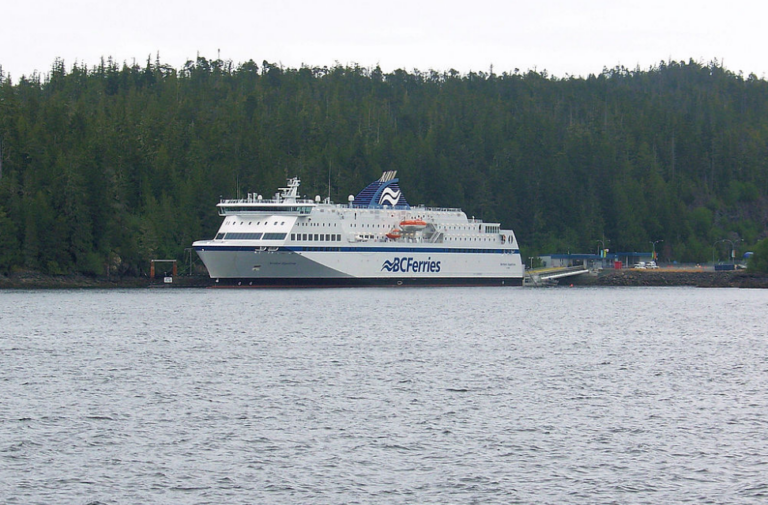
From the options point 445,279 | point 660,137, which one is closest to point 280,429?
point 445,279

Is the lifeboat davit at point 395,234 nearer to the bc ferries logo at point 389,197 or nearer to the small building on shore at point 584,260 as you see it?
the bc ferries logo at point 389,197

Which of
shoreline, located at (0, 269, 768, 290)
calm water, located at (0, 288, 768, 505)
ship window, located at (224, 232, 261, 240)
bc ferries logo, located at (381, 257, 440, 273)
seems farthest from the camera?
bc ferries logo, located at (381, 257, 440, 273)

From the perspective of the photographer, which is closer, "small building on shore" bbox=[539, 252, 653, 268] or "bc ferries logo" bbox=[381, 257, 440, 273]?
"bc ferries logo" bbox=[381, 257, 440, 273]

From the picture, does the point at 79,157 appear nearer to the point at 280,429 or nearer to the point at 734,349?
the point at 734,349

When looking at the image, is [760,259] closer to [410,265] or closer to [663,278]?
[663,278]

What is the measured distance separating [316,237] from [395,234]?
8.49m

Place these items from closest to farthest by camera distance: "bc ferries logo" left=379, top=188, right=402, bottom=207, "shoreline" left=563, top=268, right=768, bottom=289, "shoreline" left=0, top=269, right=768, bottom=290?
"shoreline" left=0, top=269, right=768, bottom=290
"bc ferries logo" left=379, top=188, right=402, bottom=207
"shoreline" left=563, top=268, right=768, bottom=289

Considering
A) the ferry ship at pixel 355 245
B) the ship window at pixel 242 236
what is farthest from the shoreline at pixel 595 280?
the ferry ship at pixel 355 245

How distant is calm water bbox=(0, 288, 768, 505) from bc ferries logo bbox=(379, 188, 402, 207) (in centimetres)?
3568

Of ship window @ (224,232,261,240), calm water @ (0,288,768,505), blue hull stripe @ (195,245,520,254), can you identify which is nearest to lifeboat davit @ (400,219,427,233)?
blue hull stripe @ (195,245,520,254)

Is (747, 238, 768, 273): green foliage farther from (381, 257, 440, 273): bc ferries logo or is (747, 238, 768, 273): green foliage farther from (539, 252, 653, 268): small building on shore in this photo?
(381, 257, 440, 273): bc ferries logo

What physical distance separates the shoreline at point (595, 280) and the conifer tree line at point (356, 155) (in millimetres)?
909

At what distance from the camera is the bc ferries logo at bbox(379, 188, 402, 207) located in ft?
265

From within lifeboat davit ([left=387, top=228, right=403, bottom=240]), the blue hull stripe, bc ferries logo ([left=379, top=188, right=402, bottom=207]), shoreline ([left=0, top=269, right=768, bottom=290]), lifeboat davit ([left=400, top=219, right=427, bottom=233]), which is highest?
bc ferries logo ([left=379, top=188, right=402, bottom=207])
